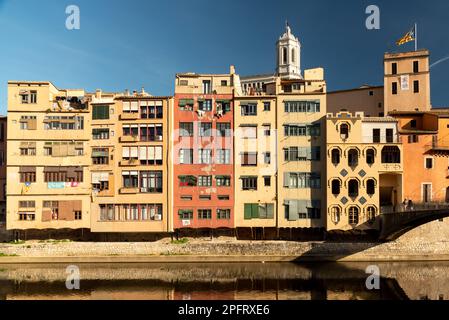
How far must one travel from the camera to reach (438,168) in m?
51.6

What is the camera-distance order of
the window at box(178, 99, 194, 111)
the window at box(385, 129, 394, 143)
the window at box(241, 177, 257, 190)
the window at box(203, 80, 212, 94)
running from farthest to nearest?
the window at box(203, 80, 212, 94) < the window at box(178, 99, 194, 111) < the window at box(241, 177, 257, 190) < the window at box(385, 129, 394, 143)

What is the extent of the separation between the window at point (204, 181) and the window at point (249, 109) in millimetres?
7958

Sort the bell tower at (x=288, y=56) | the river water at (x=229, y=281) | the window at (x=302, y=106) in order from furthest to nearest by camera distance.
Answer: the bell tower at (x=288, y=56)
the window at (x=302, y=106)
the river water at (x=229, y=281)

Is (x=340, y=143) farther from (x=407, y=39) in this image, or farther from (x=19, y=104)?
(x=19, y=104)

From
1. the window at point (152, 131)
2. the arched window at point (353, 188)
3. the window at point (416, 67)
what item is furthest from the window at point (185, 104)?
the window at point (416, 67)

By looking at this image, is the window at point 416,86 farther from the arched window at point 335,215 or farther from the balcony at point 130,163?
the balcony at point 130,163

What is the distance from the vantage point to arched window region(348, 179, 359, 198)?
5069cm

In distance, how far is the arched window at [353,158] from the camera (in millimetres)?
50969

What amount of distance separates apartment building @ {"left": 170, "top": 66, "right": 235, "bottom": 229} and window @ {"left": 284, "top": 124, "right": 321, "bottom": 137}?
625cm

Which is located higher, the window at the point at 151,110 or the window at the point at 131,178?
the window at the point at 151,110

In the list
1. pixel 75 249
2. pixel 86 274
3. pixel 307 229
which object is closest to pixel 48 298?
pixel 86 274

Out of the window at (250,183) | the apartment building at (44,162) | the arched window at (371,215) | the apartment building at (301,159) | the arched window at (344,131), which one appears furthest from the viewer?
the window at (250,183)

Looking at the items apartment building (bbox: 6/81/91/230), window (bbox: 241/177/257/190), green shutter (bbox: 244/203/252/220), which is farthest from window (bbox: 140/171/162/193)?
green shutter (bbox: 244/203/252/220)

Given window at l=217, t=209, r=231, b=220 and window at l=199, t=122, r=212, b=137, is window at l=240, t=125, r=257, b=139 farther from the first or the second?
window at l=217, t=209, r=231, b=220
